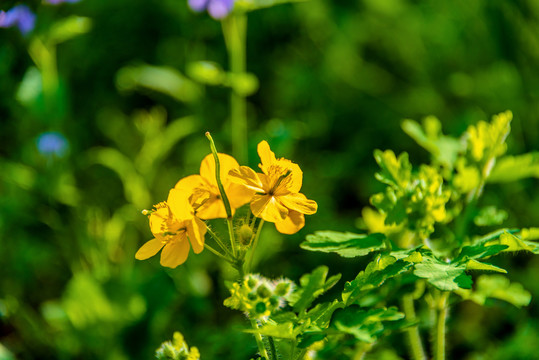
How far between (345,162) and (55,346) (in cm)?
172

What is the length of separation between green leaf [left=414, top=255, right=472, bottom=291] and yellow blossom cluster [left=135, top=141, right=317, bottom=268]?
268mm

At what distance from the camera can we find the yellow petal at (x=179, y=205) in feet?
3.79

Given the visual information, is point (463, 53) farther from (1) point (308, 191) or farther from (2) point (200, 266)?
(2) point (200, 266)

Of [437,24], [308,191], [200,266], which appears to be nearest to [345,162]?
[308,191]

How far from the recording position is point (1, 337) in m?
2.66

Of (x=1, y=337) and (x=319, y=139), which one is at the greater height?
(x=319, y=139)

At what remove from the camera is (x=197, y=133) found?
318 centimetres

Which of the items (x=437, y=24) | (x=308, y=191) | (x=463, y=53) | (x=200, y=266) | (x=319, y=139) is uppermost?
(x=437, y=24)

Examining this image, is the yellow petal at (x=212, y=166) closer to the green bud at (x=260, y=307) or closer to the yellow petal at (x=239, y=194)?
the yellow petal at (x=239, y=194)

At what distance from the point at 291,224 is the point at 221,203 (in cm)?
16

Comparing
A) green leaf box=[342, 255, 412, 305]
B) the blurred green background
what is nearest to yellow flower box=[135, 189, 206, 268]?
green leaf box=[342, 255, 412, 305]

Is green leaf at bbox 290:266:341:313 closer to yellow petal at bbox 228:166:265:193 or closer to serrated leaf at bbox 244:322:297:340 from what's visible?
serrated leaf at bbox 244:322:297:340

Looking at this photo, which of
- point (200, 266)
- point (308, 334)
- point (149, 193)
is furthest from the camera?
point (149, 193)

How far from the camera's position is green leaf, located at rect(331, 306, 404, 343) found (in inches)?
42.7
